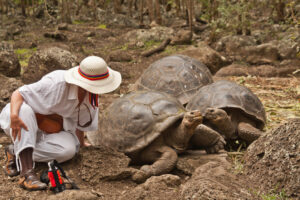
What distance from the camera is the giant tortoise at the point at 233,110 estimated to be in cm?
353

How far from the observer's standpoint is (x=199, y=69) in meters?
5.09

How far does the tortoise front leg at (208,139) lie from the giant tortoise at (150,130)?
0.17 meters

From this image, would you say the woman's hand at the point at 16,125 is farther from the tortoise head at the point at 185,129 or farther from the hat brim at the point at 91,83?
the tortoise head at the point at 185,129

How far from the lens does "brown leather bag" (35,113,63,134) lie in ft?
8.84

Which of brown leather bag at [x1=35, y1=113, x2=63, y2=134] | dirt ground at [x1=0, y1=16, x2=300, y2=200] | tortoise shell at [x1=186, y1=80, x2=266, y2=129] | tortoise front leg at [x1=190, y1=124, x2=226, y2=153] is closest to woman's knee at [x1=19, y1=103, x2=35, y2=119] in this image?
brown leather bag at [x1=35, y1=113, x2=63, y2=134]

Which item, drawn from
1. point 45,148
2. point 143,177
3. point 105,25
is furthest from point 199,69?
point 105,25

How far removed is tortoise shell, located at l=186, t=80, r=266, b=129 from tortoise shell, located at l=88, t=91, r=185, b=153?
44cm

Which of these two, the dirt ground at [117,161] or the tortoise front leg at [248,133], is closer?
the dirt ground at [117,161]

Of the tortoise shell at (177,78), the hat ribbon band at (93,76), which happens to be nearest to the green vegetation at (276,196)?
the hat ribbon band at (93,76)

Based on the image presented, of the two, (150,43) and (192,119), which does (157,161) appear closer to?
(192,119)

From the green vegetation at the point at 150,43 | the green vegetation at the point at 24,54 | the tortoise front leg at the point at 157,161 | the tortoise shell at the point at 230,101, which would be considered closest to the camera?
the tortoise front leg at the point at 157,161

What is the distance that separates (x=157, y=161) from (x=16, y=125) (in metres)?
1.29

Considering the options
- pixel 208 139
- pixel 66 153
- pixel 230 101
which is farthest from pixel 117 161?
pixel 230 101

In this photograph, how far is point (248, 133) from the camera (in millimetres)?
3506
